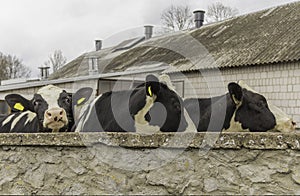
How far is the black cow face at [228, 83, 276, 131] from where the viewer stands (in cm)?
519

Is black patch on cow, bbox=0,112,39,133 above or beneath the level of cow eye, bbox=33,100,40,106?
beneath

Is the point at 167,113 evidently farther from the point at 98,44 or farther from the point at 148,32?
the point at 98,44

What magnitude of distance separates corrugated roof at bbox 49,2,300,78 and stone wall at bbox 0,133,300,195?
976 centimetres

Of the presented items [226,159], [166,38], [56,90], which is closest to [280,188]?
[226,159]

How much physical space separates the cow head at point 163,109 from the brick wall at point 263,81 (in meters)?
8.03

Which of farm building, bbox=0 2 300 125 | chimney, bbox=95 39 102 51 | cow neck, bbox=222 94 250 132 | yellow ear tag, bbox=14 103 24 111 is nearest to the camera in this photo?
cow neck, bbox=222 94 250 132

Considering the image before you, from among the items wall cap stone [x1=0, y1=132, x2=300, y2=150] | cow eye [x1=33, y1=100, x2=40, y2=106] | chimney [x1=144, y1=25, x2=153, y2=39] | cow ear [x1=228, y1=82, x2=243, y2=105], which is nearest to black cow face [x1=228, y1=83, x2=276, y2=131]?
cow ear [x1=228, y1=82, x2=243, y2=105]

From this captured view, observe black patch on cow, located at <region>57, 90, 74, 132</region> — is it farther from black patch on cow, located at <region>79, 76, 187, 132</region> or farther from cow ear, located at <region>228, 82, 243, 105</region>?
cow ear, located at <region>228, 82, 243, 105</region>

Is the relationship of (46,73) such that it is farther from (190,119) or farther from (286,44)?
(190,119)

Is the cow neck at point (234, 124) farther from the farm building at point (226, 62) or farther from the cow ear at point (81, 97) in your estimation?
the farm building at point (226, 62)

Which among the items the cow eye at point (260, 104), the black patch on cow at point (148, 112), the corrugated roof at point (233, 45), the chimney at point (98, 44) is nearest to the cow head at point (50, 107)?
the black patch on cow at point (148, 112)

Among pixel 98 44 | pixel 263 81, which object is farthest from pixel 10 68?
pixel 263 81

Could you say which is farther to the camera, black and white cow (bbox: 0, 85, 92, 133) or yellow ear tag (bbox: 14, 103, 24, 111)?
yellow ear tag (bbox: 14, 103, 24, 111)

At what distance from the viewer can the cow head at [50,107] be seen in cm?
544
